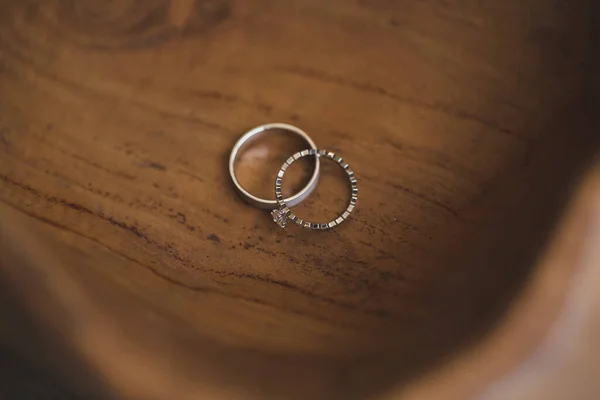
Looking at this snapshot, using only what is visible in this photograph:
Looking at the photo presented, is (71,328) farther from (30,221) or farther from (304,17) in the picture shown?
(304,17)

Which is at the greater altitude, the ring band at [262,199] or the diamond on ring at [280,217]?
the ring band at [262,199]

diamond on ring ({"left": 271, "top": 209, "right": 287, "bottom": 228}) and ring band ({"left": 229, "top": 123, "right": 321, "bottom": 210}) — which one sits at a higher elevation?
ring band ({"left": 229, "top": 123, "right": 321, "bottom": 210})

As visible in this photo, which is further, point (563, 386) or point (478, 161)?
point (478, 161)

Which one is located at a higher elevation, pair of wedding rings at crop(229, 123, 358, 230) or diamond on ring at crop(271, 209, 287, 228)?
pair of wedding rings at crop(229, 123, 358, 230)

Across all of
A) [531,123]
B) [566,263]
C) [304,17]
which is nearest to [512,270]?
[566,263]

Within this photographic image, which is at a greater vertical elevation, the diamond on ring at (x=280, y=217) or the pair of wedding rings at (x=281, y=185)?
the pair of wedding rings at (x=281, y=185)
